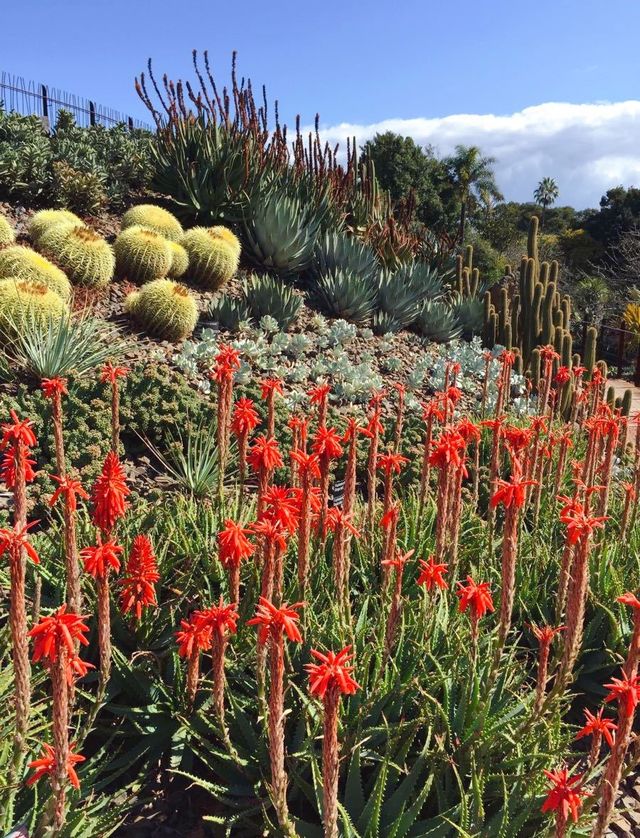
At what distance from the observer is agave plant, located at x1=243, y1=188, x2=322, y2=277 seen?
1018 centimetres

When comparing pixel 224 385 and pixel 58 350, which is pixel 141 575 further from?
pixel 58 350

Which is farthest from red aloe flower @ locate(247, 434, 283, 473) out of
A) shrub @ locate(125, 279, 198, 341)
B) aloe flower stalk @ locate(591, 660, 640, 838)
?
shrub @ locate(125, 279, 198, 341)

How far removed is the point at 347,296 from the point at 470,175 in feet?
147

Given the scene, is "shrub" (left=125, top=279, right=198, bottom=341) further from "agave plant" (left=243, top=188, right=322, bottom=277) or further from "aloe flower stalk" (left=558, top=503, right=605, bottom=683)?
"aloe flower stalk" (left=558, top=503, right=605, bottom=683)

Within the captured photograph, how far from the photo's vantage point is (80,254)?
8414mm

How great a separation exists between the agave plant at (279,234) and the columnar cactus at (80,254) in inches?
97.2

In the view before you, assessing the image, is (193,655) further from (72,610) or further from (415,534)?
(415,534)

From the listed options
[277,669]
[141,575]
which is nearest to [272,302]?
[141,575]

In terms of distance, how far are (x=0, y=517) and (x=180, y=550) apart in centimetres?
130

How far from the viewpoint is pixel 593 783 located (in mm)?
2699

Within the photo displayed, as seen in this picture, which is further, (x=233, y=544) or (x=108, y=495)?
(x=108, y=495)

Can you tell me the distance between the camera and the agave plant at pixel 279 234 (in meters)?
10.2

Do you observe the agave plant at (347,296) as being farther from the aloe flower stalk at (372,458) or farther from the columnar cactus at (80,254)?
the aloe flower stalk at (372,458)

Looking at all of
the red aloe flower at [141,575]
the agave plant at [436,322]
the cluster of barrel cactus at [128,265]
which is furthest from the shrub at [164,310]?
the red aloe flower at [141,575]
